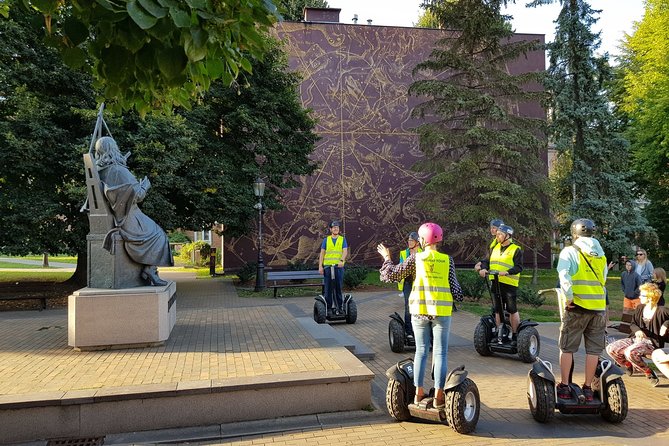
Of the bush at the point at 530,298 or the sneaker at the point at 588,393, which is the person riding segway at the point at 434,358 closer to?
the sneaker at the point at 588,393

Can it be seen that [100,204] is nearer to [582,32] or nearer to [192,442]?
[192,442]

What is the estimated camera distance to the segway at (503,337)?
24.4 feet

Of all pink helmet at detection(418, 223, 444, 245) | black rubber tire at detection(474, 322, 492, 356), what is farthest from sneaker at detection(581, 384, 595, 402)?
black rubber tire at detection(474, 322, 492, 356)

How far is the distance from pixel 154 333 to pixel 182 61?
5.00 metres

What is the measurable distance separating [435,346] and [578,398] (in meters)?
1.57

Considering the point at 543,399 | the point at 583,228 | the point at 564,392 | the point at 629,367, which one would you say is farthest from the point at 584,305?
the point at 629,367

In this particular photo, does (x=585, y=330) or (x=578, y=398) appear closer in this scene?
(x=578, y=398)

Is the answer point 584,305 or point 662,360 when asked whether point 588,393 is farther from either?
point 662,360

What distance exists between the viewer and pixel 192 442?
4750mm

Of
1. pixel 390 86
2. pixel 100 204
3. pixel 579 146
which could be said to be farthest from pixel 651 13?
pixel 100 204

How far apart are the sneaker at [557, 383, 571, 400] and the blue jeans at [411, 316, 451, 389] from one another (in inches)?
50.5

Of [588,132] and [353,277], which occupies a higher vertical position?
[588,132]

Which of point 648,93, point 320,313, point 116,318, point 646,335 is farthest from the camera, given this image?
point 648,93

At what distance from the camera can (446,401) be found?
475 cm
